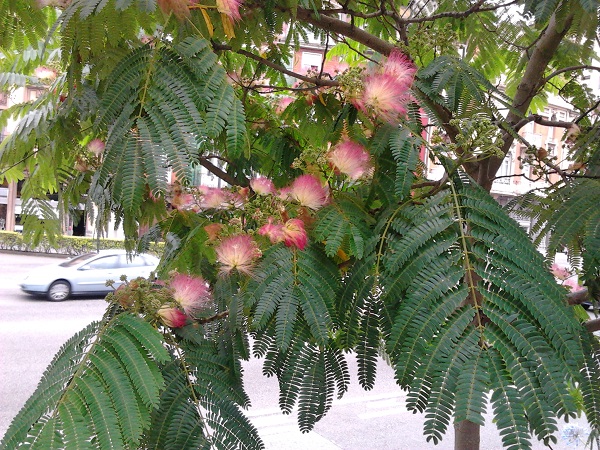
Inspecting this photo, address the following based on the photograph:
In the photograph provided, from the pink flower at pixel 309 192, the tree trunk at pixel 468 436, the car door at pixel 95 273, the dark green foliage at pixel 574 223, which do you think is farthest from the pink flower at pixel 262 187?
the car door at pixel 95 273

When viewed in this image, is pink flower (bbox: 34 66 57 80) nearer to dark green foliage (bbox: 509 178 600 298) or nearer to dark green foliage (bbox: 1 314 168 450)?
dark green foliage (bbox: 1 314 168 450)

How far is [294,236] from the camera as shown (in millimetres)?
1116

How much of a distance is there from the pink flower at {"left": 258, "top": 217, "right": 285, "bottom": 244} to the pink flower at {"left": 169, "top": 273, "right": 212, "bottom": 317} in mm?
210

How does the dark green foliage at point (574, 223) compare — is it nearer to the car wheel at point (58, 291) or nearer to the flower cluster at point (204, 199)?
the flower cluster at point (204, 199)

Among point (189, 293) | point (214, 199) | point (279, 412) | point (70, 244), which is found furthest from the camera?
point (70, 244)

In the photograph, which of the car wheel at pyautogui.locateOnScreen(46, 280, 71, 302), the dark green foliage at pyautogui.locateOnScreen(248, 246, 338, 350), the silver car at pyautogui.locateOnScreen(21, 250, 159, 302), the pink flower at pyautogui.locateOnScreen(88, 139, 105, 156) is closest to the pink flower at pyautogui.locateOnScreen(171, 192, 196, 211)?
the pink flower at pyautogui.locateOnScreen(88, 139, 105, 156)

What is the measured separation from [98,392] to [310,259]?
0.45 meters

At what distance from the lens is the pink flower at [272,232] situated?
112 centimetres

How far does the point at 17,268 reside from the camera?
11.4 m

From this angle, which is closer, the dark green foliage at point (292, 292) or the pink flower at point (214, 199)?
the dark green foliage at point (292, 292)

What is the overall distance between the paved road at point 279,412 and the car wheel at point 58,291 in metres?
1.09

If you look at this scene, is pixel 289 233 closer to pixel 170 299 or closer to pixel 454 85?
pixel 170 299

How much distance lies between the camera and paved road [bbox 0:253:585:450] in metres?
4.37

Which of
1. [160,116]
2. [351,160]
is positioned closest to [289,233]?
[351,160]
